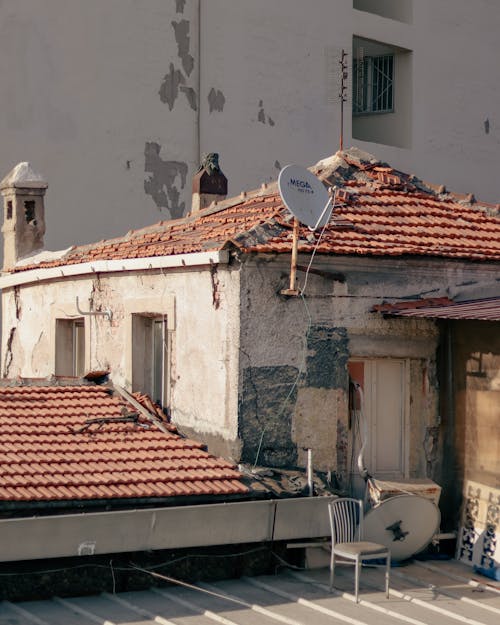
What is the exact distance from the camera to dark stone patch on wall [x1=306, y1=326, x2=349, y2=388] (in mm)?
13602

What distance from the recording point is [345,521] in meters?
12.7

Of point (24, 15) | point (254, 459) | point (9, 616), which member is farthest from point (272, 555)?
point (24, 15)

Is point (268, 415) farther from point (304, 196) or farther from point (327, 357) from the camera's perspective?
point (304, 196)

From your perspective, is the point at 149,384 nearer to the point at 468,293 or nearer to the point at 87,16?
the point at 468,293

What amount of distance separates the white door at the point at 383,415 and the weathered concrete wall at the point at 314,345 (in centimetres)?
24

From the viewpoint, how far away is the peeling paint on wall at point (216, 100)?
83.3 ft

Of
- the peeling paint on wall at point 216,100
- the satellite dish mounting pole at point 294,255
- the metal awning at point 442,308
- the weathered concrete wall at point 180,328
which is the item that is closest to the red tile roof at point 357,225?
the satellite dish mounting pole at point 294,255

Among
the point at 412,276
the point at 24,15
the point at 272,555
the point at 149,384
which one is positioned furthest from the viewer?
the point at 24,15

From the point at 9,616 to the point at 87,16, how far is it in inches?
A: 595

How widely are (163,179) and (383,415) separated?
11.5m

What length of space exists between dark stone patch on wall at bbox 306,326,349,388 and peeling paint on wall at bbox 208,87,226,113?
41.3 feet

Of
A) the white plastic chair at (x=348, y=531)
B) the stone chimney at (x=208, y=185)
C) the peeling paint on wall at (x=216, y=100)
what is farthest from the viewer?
the peeling paint on wall at (x=216, y=100)

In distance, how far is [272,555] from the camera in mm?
13000

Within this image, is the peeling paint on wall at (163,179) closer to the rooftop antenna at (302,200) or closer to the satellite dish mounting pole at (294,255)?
the rooftop antenna at (302,200)
